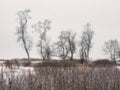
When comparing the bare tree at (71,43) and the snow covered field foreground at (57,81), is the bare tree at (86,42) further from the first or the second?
the snow covered field foreground at (57,81)

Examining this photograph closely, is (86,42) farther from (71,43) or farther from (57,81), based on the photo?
(57,81)

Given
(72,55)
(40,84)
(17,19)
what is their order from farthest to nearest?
1. (72,55)
2. (17,19)
3. (40,84)

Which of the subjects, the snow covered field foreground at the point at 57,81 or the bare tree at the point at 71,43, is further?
the bare tree at the point at 71,43

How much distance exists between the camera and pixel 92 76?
11133 mm

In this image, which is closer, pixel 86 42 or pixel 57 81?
pixel 57 81

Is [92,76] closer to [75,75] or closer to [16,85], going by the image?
[75,75]

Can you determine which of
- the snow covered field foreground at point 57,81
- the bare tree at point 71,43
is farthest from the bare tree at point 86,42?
the snow covered field foreground at point 57,81

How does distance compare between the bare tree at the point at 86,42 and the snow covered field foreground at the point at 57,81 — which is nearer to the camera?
the snow covered field foreground at the point at 57,81

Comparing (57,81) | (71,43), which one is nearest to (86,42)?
(71,43)

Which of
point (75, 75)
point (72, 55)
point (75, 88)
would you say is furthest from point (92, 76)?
point (72, 55)

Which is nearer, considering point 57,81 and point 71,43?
point 57,81

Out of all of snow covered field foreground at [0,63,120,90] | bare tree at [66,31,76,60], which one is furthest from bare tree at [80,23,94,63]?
snow covered field foreground at [0,63,120,90]

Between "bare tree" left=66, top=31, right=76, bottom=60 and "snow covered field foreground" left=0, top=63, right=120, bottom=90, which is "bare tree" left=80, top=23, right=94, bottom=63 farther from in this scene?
"snow covered field foreground" left=0, top=63, right=120, bottom=90

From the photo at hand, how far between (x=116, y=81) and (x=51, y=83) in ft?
6.64
